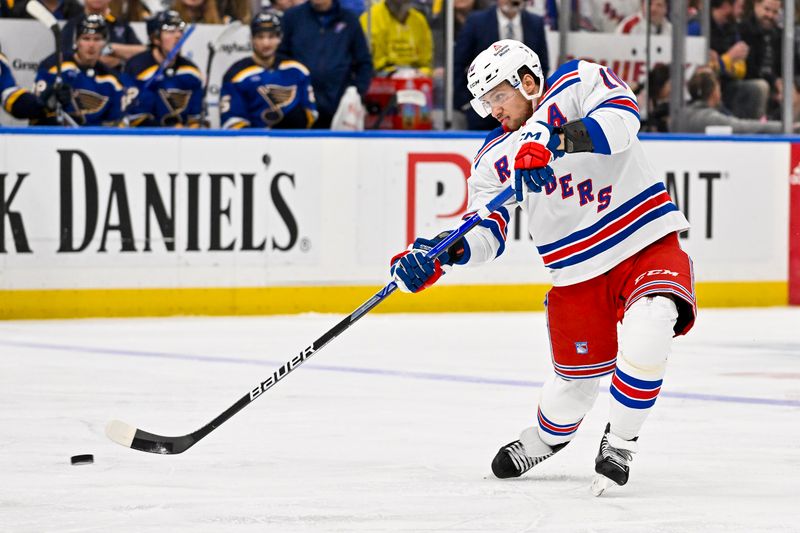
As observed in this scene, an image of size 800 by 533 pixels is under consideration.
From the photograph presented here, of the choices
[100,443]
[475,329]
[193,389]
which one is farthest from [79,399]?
[475,329]

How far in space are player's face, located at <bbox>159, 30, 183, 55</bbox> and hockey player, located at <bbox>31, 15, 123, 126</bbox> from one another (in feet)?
0.90

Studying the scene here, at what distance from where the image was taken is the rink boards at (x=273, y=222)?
282 inches

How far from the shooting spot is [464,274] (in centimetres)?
784

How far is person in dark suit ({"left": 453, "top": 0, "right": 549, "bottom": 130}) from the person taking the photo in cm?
786

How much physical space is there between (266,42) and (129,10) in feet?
2.33

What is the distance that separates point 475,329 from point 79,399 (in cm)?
264

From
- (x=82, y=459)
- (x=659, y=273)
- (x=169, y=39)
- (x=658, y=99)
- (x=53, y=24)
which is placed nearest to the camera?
(x=659, y=273)

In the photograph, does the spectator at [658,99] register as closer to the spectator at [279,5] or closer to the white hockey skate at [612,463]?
the spectator at [279,5]

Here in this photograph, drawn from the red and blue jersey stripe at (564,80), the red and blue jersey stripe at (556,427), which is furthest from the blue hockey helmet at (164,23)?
the red and blue jersey stripe at (556,427)

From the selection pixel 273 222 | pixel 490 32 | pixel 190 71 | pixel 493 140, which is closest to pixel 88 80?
pixel 190 71

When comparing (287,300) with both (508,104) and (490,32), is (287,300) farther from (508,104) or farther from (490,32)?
(508,104)

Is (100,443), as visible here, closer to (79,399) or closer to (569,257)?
(79,399)

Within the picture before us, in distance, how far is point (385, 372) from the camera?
17.6ft

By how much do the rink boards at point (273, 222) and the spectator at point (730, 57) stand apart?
368 mm
